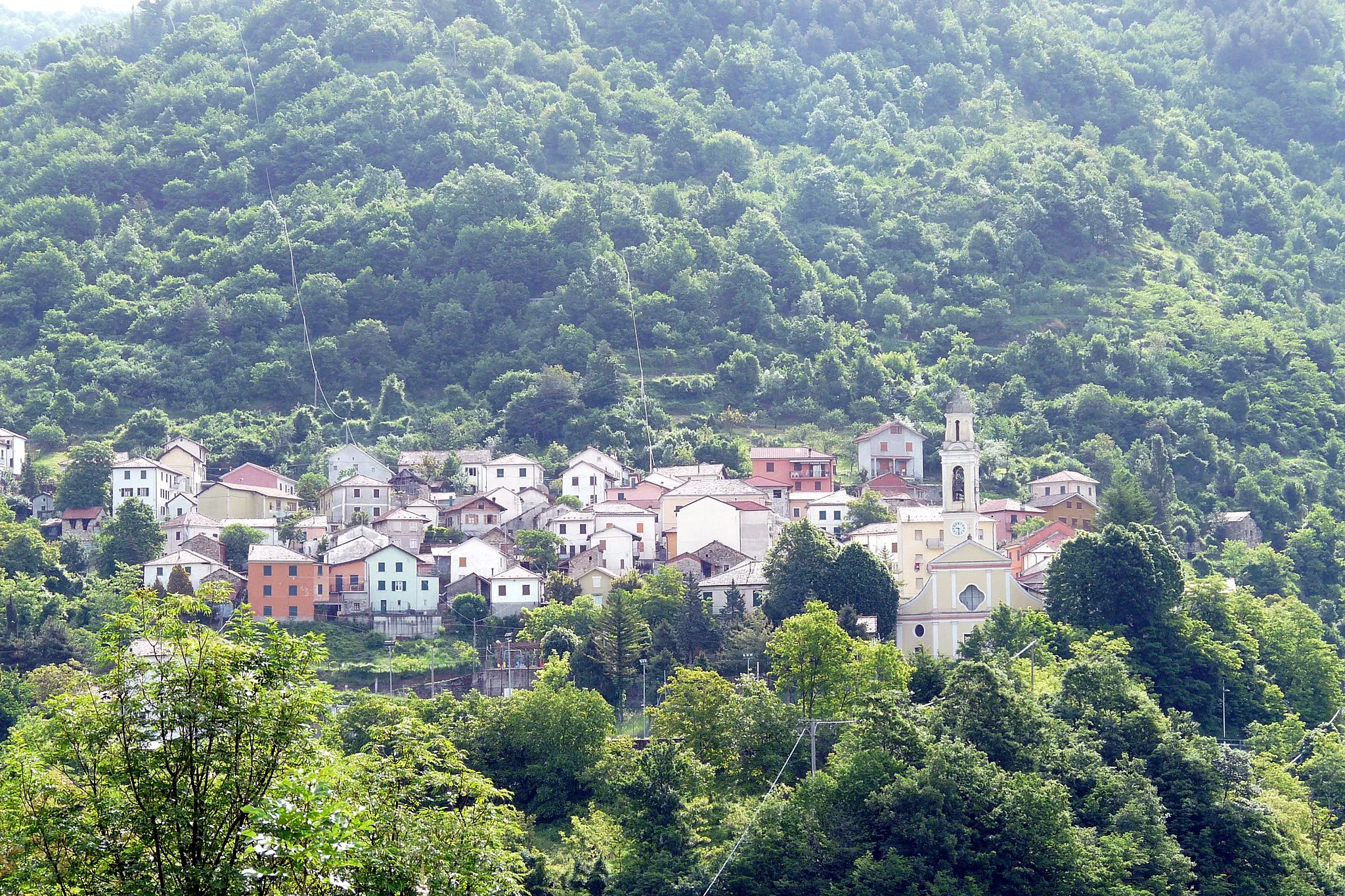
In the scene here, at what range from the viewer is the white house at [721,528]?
3076 inches

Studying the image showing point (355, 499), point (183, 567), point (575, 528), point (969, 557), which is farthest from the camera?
point (355, 499)

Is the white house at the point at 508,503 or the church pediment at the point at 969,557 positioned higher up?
the white house at the point at 508,503

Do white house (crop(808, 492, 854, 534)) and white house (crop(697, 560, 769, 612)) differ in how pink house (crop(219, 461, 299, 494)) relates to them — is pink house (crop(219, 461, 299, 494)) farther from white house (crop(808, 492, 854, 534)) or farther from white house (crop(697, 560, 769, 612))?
white house (crop(697, 560, 769, 612))

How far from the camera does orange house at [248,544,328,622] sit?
242ft

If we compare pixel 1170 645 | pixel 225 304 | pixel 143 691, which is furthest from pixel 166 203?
pixel 143 691

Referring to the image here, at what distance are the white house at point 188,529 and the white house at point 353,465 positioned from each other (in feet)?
33.3

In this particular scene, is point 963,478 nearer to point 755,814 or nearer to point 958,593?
point 958,593

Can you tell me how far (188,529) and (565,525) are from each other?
14.8 meters

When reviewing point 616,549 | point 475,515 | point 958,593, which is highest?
point 475,515

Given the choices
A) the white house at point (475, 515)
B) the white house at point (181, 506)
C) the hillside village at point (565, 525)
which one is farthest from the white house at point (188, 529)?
the white house at point (475, 515)

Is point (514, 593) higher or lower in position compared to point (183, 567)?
lower

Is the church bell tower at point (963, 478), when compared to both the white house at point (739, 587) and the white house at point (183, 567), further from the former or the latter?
the white house at point (183, 567)

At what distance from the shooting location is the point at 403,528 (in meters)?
80.7

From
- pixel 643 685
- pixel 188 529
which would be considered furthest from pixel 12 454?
pixel 643 685
